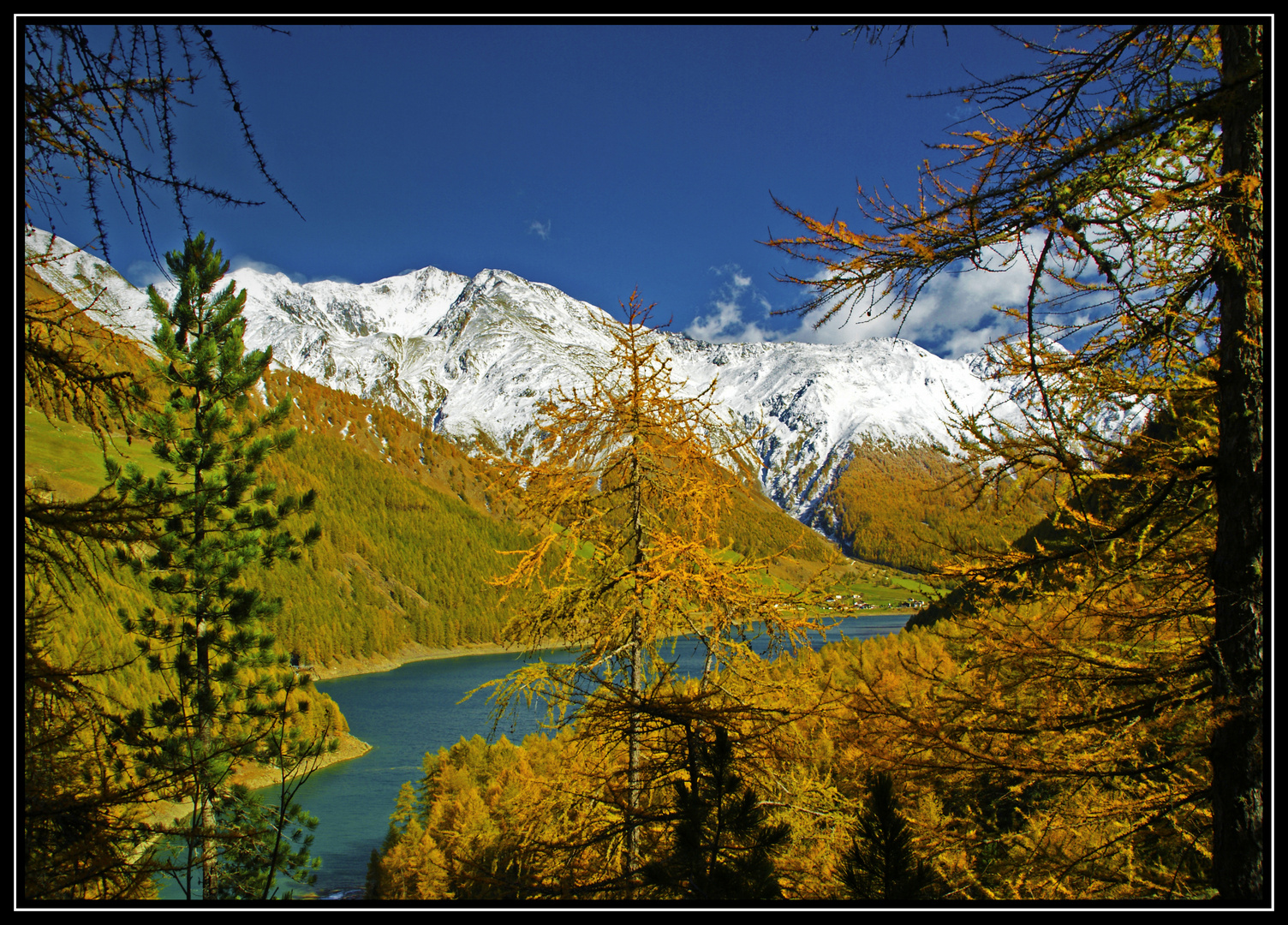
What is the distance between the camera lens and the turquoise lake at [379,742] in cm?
2705

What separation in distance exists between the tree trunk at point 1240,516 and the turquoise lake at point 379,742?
4.85 m

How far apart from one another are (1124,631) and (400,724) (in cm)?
5387

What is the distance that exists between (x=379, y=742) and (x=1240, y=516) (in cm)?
5037

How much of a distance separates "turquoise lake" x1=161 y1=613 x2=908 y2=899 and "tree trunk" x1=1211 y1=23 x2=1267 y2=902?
15.9 ft

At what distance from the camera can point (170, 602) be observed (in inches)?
564

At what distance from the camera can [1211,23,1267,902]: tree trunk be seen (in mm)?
2848

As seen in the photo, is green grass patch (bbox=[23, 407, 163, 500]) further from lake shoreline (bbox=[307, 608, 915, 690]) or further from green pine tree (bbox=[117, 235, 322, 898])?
green pine tree (bbox=[117, 235, 322, 898])

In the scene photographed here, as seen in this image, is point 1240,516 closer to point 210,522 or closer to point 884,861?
point 884,861

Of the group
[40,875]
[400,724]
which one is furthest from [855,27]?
[400,724]

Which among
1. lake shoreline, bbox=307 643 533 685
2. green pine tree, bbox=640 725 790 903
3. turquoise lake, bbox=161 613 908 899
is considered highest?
green pine tree, bbox=640 725 790 903

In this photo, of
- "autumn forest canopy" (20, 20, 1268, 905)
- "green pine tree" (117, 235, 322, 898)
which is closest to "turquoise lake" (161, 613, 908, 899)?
"autumn forest canopy" (20, 20, 1268, 905)
